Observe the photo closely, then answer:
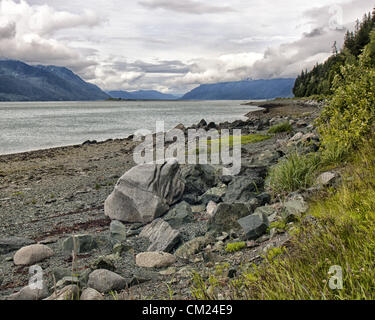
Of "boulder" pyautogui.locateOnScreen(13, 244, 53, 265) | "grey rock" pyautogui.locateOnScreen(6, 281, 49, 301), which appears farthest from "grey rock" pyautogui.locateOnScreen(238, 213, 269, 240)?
"boulder" pyautogui.locateOnScreen(13, 244, 53, 265)

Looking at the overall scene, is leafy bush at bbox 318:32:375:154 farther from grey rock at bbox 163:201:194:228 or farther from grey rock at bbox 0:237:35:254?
grey rock at bbox 0:237:35:254

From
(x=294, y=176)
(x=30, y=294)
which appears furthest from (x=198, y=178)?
(x=30, y=294)

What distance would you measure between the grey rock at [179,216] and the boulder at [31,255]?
2799mm

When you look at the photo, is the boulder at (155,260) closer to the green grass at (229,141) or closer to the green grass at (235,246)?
the green grass at (235,246)

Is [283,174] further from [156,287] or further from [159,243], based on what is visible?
[156,287]

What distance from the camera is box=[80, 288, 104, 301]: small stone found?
458cm

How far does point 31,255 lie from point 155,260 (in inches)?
106

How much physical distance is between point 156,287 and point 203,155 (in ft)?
36.4

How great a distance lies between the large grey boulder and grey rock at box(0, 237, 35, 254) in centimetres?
227

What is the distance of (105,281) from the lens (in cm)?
516

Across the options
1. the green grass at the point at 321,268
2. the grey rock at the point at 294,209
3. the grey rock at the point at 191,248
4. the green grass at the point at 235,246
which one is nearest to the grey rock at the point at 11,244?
the grey rock at the point at 191,248

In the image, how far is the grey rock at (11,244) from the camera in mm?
7473

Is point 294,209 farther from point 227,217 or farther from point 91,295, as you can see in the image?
point 91,295

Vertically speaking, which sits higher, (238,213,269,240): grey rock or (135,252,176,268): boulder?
(238,213,269,240): grey rock
